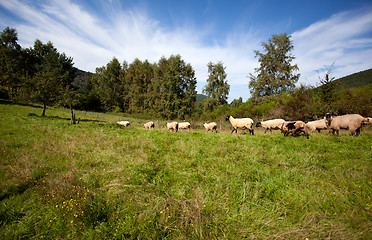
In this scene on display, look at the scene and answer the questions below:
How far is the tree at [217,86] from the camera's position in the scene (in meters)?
34.2

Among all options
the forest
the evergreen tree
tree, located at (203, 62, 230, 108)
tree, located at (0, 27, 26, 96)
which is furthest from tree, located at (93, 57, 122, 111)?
tree, located at (203, 62, 230, 108)

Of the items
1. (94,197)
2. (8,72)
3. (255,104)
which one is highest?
(8,72)

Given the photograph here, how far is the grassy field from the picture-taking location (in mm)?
3219

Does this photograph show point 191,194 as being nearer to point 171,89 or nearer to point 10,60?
point 171,89

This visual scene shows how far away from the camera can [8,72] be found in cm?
4256

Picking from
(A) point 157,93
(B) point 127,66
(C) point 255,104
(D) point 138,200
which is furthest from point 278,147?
(B) point 127,66

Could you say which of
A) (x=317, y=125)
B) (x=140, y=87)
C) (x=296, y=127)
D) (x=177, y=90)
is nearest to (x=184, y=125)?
(x=296, y=127)

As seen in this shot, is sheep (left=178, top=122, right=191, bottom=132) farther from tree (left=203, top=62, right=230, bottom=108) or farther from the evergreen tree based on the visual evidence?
the evergreen tree

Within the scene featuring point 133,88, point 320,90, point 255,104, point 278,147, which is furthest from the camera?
point 133,88

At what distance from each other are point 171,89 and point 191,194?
33.3 metres

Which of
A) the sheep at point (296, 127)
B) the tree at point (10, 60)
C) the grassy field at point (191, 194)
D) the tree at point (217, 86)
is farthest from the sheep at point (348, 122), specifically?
the tree at point (10, 60)

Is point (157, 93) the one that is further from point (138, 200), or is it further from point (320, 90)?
point (138, 200)

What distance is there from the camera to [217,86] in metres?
35.0

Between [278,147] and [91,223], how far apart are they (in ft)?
26.4
